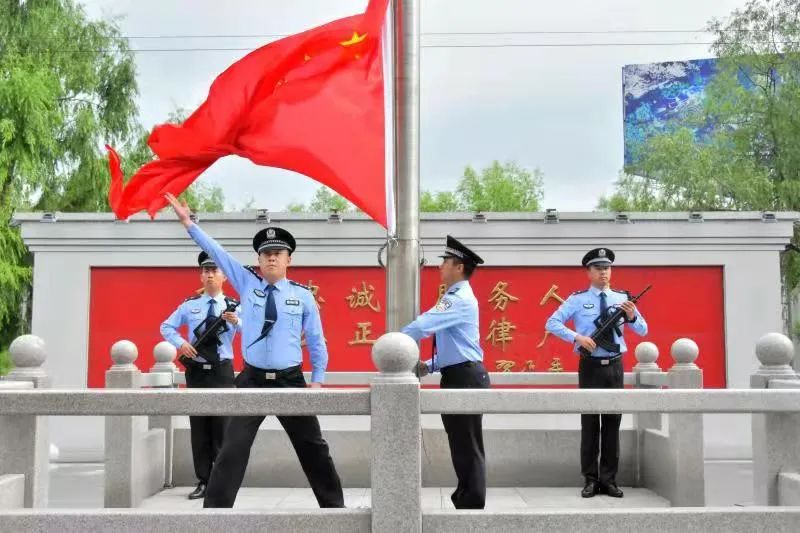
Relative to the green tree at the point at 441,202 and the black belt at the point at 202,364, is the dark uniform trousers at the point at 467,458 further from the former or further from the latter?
the green tree at the point at 441,202

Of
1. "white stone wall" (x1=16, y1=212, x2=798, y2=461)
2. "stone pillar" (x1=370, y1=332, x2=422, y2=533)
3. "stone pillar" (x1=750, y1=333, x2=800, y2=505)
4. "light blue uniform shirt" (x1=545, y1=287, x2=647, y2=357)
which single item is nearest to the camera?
"stone pillar" (x1=370, y1=332, x2=422, y2=533)

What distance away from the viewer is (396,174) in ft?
15.1

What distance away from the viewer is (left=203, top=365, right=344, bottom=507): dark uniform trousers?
3.99 metres

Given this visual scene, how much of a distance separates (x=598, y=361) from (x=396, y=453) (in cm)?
296

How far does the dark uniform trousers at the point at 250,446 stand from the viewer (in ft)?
13.1

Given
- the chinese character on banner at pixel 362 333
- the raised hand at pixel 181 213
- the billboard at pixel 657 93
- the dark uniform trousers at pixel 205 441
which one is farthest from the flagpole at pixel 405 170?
the billboard at pixel 657 93

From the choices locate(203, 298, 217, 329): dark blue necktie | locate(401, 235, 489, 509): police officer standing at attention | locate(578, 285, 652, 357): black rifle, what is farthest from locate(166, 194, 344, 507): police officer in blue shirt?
locate(578, 285, 652, 357): black rifle

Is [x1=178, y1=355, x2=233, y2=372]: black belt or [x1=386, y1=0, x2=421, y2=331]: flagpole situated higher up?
[x1=386, y1=0, x2=421, y2=331]: flagpole

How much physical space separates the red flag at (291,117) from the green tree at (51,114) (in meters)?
11.0

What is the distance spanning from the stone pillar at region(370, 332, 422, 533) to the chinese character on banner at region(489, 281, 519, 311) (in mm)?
7410

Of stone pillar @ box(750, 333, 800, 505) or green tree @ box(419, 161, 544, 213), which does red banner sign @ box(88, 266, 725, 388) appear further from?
green tree @ box(419, 161, 544, 213)

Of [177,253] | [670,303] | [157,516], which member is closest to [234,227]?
[177,253]

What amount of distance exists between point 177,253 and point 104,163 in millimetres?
7649

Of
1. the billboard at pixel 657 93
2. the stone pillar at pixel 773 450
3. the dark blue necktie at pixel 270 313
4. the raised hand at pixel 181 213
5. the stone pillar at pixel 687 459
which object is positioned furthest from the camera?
the billboard at pixel 657 93
